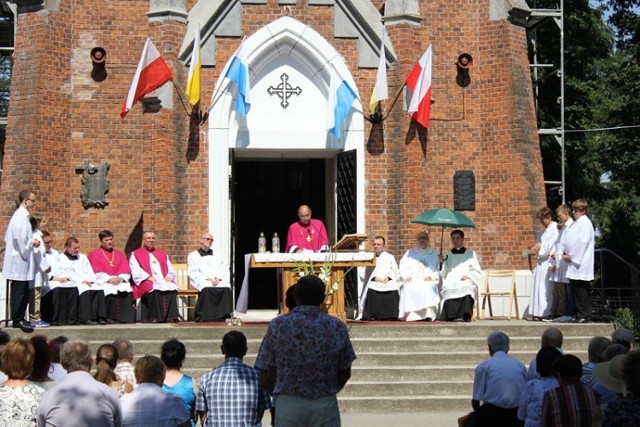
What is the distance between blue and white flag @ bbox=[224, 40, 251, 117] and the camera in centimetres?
1892

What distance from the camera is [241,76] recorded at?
19.0m

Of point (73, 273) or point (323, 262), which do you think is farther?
point (73, 273)

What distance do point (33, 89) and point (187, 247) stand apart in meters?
3.62

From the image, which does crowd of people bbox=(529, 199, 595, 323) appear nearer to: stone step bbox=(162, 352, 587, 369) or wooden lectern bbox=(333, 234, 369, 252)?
stone step bbox=(162, 352, 587, 369)

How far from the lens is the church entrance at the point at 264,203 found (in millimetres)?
22203

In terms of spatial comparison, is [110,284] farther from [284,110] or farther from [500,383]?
[500,383]

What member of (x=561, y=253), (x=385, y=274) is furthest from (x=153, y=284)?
(x=561, y=253)

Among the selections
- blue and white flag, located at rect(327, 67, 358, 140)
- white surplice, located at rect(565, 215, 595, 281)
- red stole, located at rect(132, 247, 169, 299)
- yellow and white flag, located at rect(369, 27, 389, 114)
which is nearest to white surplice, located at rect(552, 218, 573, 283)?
white surplice, located at rect(565, 215, 595, 281)

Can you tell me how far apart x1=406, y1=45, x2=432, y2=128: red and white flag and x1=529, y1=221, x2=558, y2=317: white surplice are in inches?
111

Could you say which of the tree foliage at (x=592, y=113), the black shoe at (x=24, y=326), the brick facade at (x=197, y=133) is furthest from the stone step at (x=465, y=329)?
the tree foliage at (x=592, y=113)

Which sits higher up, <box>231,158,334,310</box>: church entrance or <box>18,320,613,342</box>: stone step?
<box>231,158,334,310</box>: church entrance

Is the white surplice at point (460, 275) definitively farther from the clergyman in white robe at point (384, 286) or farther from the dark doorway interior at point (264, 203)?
the dark doorway interior at point (264, 203)

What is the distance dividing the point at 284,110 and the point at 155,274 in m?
4.04

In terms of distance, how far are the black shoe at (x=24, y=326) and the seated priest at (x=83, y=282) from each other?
1.34m
